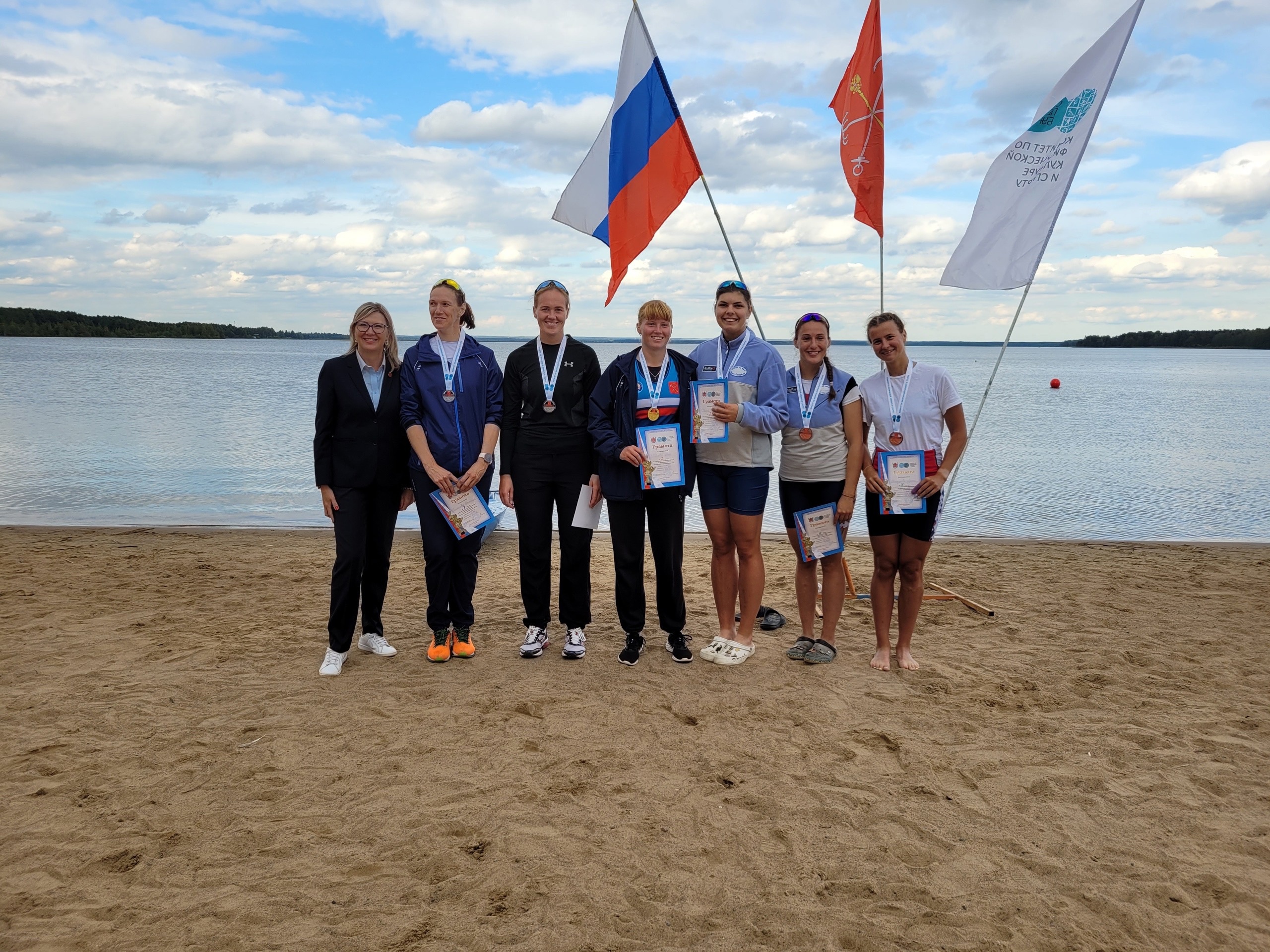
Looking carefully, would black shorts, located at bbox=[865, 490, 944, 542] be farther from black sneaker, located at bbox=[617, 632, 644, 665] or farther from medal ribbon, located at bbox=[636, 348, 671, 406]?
black sneaker, located at bbox=[617, 632, 644, 665]

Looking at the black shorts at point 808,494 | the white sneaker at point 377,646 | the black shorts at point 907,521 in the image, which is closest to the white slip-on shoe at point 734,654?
the black shorts at point 808,494

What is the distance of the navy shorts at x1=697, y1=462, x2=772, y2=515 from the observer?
456 cm

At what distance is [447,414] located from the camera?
4.60 meters

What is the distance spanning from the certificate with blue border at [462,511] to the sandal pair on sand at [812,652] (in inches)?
76.4

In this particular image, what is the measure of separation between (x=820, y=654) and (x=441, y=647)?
219 cm

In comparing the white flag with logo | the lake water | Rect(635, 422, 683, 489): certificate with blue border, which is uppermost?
the white flag with logo

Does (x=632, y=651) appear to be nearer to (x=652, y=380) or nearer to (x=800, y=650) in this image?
(x=800, y=650)

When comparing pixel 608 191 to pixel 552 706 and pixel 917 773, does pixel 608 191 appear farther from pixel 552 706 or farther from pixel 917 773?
pixel 917 773

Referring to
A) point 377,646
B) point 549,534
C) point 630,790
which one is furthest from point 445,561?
point 630,790

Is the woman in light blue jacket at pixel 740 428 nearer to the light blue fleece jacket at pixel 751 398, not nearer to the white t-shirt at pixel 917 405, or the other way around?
the light blue fleece jacket at pixel 751 398

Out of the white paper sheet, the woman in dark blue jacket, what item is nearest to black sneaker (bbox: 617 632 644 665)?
the woman in dark blue jacket

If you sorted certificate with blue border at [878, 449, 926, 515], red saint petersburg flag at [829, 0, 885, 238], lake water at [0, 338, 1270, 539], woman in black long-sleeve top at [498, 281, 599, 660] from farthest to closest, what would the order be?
lake water at [0, 338, 1270, 539], red saint petersburg flag at [829, 0, 885, 238], woman in black long-sleeve top at [498, 281, 599, 660], certificate with blue border at [878, 449, 926, 515]

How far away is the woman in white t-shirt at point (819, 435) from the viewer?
15.0 ft

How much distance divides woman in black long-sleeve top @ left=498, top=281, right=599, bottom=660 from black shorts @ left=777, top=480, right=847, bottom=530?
1070 mm
